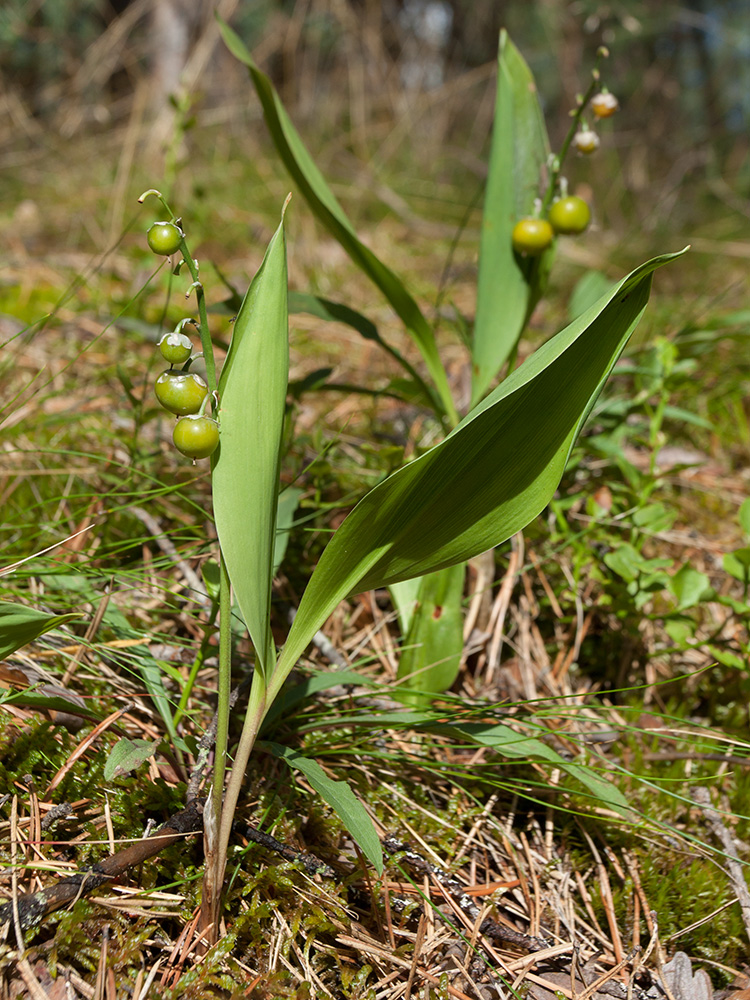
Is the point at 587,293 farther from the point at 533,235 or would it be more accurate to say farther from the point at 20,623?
the point at 20,623

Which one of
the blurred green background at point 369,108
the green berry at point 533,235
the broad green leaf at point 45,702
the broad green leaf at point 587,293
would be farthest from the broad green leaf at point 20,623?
the blurred green background at point 369,108

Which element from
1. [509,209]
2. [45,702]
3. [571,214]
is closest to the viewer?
[45,702]

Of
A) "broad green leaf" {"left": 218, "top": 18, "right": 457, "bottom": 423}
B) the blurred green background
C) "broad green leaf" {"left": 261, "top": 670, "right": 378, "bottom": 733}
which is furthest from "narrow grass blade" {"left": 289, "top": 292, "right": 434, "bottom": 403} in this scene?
the blurred green background

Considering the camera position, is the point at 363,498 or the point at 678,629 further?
the point at 678,629

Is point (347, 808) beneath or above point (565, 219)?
beneath

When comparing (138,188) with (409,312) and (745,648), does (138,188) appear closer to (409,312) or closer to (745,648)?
(409,312)

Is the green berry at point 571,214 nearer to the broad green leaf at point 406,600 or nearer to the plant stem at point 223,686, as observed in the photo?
the broad green leaf at point 406,600

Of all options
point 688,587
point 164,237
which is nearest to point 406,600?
point 688,587

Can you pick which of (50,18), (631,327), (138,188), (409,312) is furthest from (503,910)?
(50,18)
